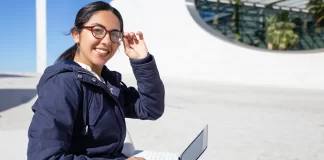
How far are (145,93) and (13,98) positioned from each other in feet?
20.8

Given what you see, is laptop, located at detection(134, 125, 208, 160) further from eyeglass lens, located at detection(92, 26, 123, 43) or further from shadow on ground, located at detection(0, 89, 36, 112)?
shadow on ground, located at detection(0, 89, 36, 112)

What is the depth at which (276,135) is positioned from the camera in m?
4.52

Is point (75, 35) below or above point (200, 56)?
above

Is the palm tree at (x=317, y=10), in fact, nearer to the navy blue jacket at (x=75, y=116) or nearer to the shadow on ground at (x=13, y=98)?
the shadow on ground at (x=13, y=98)

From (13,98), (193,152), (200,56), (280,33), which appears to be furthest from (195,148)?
(280,33)

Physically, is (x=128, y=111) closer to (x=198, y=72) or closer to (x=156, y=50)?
(x=198, y=72)

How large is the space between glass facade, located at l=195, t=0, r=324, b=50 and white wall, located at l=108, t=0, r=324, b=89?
20.6 feet

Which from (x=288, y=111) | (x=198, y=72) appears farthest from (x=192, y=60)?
(x=288, y=111)

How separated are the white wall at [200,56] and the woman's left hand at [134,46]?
43.0 feet

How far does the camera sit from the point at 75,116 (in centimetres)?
106

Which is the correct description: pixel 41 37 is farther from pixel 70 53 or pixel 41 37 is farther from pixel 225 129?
pixel 70 53

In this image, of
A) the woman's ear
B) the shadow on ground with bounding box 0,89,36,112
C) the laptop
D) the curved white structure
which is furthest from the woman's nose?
the curved white structure

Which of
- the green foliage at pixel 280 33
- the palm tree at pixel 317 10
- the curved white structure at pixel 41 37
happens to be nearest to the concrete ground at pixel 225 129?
the curved white structure at pixel 41 37

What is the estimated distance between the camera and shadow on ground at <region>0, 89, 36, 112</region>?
19.9ft
